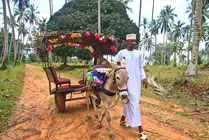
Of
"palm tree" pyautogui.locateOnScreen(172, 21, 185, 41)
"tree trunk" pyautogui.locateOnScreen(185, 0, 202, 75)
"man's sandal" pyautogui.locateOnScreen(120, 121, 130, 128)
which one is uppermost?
"palm tree" pyautogui.locateOnScreen(172, 21, 185, 41)

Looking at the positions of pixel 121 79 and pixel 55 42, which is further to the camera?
pixel 55 42

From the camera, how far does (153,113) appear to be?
474cm

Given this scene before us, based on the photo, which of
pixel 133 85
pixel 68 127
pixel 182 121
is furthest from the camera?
pixel 182 121

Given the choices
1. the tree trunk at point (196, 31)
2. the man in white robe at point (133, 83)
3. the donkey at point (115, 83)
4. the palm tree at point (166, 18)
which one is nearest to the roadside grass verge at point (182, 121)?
the man in white robe at point (133, 83)

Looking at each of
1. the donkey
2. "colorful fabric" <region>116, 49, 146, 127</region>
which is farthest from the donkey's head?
"colorful fabric" <region>116, 49, 146, 127</region>

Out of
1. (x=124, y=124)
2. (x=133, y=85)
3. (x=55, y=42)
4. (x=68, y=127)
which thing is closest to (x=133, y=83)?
(x=133, y=85)

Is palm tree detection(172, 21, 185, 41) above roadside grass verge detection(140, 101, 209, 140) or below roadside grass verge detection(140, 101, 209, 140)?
above

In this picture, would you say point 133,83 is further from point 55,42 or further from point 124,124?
point 55,42

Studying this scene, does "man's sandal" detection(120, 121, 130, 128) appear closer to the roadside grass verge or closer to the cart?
the cart

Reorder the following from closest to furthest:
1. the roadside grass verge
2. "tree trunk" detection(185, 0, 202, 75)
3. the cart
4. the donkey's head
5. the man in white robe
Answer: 1. the donkey's head
2. the man in white robe
3. the roadside grass verge
4. the cart
5. "tree trunk" detection(185, 0, 202, 75)

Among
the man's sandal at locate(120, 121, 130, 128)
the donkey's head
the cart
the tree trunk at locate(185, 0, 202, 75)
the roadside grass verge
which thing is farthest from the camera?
the tree trunk at locate(185, 0, 202, 75)

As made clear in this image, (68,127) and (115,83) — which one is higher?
(115,83)

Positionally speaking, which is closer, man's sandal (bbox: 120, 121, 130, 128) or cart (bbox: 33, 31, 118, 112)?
man's sandal (bbox: 120, 121, 130, 128)

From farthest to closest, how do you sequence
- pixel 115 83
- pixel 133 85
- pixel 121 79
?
pixel 133 85 < pixel 115 83 < pixel 121 79
